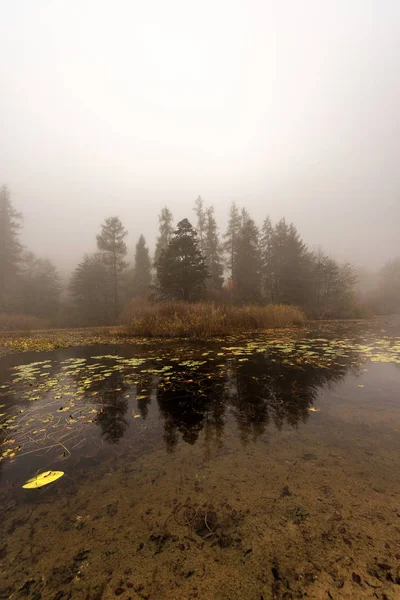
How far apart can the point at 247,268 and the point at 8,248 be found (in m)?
33.0

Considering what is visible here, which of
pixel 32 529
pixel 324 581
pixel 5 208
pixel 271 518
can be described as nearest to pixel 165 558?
pixel 271 518

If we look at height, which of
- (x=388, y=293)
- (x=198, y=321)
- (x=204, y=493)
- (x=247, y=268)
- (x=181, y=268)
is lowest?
(x=204, y=493)

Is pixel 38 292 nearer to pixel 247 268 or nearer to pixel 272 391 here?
pixel 247 268

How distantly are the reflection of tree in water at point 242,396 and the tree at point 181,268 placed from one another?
55.3ft

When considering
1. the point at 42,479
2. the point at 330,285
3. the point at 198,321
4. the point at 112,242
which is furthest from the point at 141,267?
the point at 42,479

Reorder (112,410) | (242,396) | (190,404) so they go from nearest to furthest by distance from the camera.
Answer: (112,410) → (190,404) → (242,396)

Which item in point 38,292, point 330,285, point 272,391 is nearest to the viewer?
point 272,391

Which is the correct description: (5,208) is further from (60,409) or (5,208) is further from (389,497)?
(389,497)

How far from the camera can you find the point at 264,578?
1.35 m

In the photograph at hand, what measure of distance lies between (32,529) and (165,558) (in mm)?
1112

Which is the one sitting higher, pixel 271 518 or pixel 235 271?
pixel 235 271

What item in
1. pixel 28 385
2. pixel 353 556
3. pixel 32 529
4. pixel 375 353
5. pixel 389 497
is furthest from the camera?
pixel 375 353

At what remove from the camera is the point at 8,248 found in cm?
3112

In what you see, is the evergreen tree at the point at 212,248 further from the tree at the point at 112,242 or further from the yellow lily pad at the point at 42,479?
the yellow lily pad at the point at 42,479
